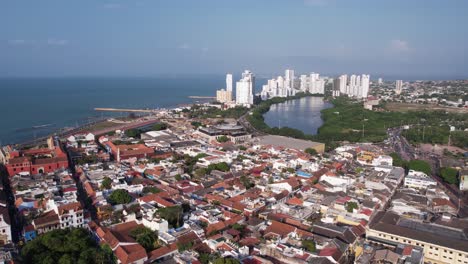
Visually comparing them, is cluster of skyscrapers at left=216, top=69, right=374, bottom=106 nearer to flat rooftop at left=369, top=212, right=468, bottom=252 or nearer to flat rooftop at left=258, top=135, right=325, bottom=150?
flat rooftop at left=258, top=135, right=325, bottom=150

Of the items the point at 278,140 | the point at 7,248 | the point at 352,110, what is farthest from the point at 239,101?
the point at 7,248

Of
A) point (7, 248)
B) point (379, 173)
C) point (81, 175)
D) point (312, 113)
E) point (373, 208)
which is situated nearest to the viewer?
point (7, 248)

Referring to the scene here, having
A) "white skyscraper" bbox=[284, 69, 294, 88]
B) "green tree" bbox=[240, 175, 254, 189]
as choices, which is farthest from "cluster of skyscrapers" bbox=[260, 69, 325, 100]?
"green tree" bbox=[240, 175, 254, 189]

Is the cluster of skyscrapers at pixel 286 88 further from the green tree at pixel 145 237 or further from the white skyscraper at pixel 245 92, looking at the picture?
the green tree at pixel 145 237

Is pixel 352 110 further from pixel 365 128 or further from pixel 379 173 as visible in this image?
pixel 379 173

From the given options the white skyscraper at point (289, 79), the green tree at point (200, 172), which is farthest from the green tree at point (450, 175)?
the white skyscraper at point (289, 79)

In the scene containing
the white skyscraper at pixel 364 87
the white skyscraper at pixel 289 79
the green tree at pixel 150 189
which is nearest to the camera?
the green tree at pixel 150 189
